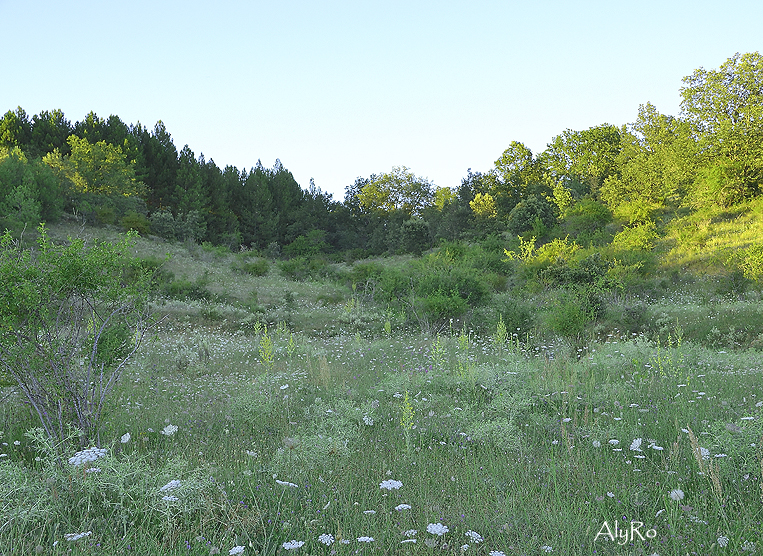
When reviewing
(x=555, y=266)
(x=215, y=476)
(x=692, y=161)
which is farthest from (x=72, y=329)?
(x=692, y=161)

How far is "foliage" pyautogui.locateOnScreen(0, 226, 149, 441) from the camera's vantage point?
10.4 ft

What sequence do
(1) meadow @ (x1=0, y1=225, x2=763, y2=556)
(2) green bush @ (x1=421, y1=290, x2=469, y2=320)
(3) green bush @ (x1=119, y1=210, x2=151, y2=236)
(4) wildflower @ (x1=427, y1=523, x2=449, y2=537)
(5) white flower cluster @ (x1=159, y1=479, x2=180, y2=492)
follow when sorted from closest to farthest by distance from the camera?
(4) wildflower @ (x1=427, y1=523, x2=449, y2=537), (1) meadow @ (x1=0, y1=225, x2=763, y2=556), (5) white flower cluster @ (x1=159, y1=479, x2=180, y2=492), (2) green bush @ (x1=421, y1=290, x2=469, y2=320), (3) green bush @ (x1=119, y1=210, x2=151, y2=236)

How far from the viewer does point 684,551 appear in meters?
1.96

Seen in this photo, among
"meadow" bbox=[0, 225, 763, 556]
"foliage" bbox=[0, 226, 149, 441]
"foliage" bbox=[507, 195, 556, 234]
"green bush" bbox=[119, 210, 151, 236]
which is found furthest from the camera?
"green bush" bbox=[119, 210, 151, 236]

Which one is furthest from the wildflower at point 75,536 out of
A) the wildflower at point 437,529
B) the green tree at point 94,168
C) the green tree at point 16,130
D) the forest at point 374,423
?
the green tree at point 16,130

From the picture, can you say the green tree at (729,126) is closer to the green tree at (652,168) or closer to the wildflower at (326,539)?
the green tree at (652,168)

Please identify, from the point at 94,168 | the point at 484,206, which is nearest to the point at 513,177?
the point at 484,206

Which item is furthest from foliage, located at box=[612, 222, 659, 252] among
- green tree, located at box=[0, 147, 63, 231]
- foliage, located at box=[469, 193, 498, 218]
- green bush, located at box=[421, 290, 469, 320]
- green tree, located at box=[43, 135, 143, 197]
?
green tree, located at box=[43, 135, 143, 197]

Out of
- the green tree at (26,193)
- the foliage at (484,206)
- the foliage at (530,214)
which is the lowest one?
the foliage at (530,214)

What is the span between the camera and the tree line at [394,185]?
22.8m

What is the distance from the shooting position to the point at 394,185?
168 feet

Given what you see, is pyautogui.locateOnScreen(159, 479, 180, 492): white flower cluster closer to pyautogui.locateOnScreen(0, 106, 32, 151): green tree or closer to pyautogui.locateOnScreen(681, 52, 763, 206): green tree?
pyautogui.locateOnScreen(681, 52, 763, 206): green tree

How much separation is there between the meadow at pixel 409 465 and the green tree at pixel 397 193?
146 feet

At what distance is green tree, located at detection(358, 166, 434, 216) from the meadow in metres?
44.6
